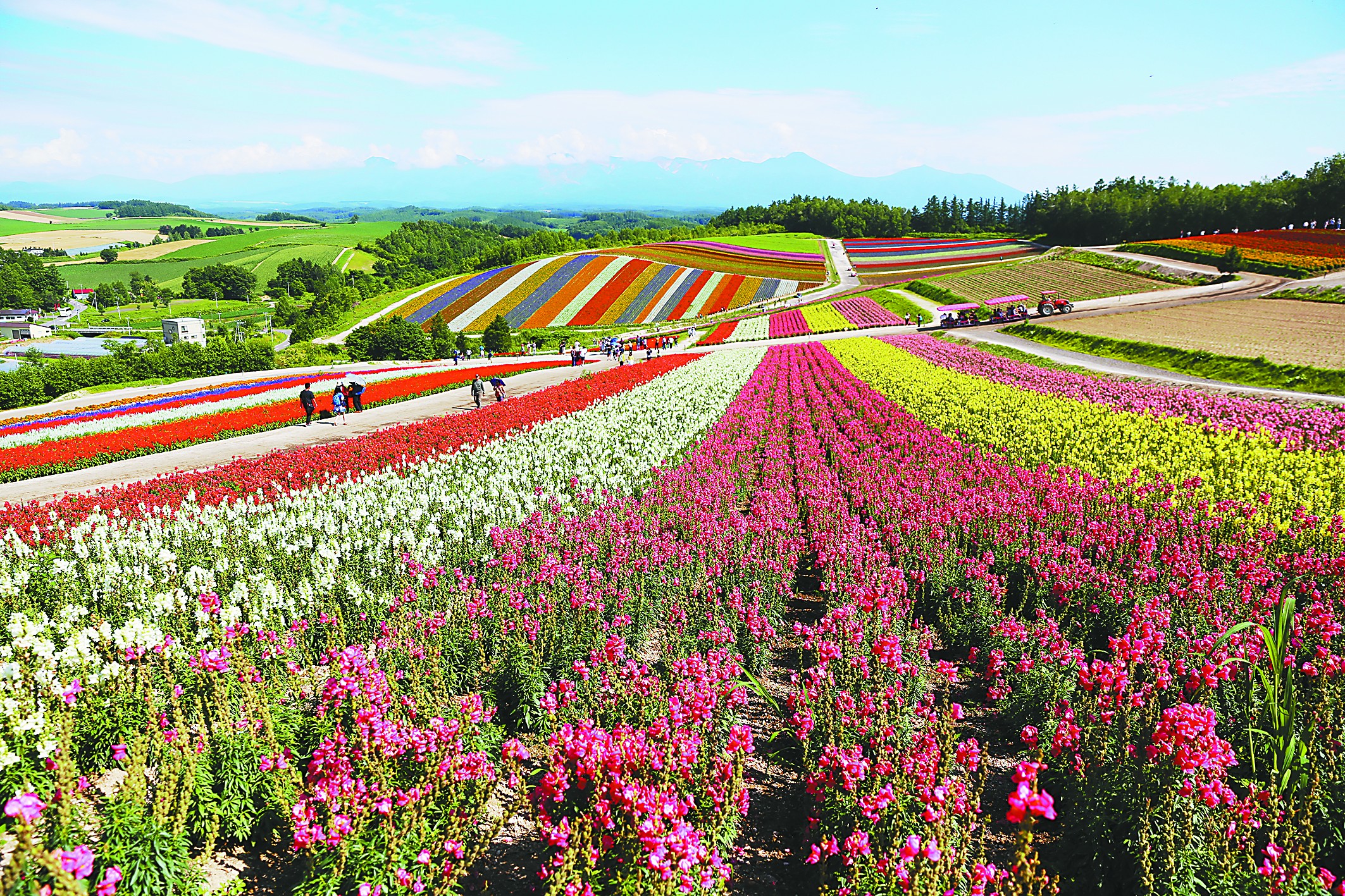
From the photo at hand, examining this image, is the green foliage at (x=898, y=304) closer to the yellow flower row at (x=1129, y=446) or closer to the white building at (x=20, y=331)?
the yellow flower row at (x=1129, y=446)

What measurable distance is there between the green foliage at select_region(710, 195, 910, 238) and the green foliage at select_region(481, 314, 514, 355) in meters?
99.6

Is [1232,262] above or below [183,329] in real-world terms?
above

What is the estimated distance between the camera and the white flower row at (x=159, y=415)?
2119cm

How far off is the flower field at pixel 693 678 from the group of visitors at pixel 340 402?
465 inches

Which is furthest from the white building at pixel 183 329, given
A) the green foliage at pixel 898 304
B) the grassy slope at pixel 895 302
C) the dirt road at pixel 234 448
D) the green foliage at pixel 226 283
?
the green foliage at pixel 898 304

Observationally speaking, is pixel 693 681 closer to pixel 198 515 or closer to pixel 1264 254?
pixel 198 515

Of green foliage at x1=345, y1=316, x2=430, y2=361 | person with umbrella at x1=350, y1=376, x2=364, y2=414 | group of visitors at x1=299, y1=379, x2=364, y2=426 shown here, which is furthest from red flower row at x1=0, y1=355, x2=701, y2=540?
green foliage at x1=345, y1=316, x2=430, y2=361

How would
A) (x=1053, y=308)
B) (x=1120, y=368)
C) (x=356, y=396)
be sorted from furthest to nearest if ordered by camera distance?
1. (x=1053, y=308)
2. (x=1120, y=368)
3. (x=356, y=396)

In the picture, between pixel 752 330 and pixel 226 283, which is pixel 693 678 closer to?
pixel 752 330

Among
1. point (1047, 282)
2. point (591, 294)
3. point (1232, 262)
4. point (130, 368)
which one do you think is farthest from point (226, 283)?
point (1232, 262)

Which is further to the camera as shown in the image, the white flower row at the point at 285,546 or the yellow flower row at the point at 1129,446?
the yellow flower row at the point at 1129,446

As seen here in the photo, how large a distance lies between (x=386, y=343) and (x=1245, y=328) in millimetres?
61315

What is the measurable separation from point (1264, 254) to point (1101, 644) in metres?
89.6

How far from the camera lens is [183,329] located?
354ft
